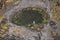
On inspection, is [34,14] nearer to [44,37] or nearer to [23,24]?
[23,24]

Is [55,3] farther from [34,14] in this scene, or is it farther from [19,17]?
[19,17]

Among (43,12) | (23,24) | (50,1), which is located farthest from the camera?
(50,1)

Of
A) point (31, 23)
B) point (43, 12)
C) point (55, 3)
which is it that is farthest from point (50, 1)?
point (31, 23)

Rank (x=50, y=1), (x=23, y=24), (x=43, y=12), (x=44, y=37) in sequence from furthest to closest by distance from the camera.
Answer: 1. (x=50, y=1)
2. (x=43, y=12)
3. (x=23, y=24)
4. (x=44, y=37)

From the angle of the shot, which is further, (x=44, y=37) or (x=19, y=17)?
(x=19, y=17)

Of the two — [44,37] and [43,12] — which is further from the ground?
[43,12]

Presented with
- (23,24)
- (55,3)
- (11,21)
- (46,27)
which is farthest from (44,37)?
(55,3)
